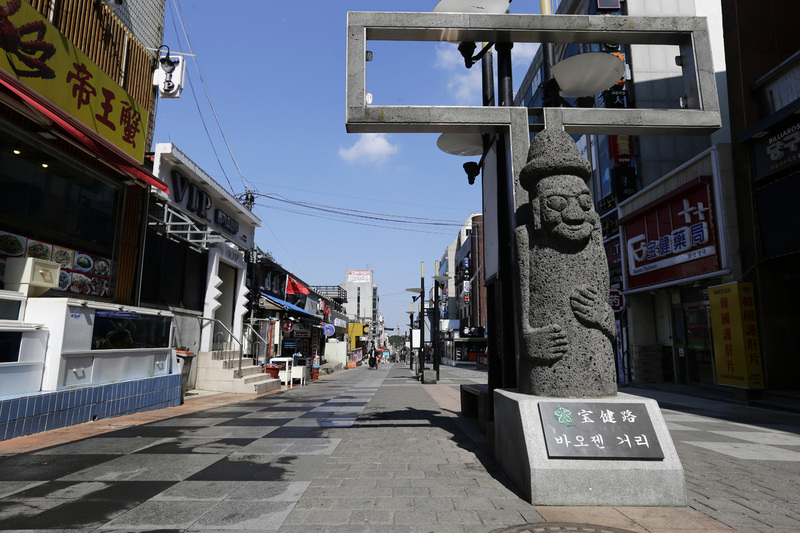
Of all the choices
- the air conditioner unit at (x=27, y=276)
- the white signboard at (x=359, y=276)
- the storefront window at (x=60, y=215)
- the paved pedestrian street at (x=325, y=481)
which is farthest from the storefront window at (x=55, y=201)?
the white signboard at (x=359, y=276)

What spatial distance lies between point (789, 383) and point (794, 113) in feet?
23.3

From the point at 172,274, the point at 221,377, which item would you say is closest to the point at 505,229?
the point at 221,377

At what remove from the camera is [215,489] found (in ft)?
13.9

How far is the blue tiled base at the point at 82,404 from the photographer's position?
6.43 meters

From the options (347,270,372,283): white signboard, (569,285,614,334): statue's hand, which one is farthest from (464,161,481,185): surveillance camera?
(347,270,372,283): white signboard

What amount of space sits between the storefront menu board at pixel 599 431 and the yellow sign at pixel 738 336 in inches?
420

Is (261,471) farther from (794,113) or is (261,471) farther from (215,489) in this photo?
(794,113)

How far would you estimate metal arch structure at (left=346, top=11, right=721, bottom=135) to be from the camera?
19.5 feet

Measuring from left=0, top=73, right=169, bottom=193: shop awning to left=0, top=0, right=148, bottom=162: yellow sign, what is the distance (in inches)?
30.3

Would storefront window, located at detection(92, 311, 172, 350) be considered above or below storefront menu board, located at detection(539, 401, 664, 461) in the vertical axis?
above

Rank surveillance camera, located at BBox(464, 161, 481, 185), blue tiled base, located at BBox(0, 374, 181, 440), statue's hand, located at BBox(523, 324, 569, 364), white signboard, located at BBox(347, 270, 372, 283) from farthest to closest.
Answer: white signboard, located at BBox(347, 270, 372, 283) < surveillance camera, located at BBox(464, 161, 481, 185) < blue tiled base, located at BBox(0, 374, 181, 440) < statue's hand, located at BBox(523, 324, 569, 364)

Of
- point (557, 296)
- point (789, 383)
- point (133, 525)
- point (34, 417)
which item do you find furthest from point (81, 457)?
point (789, 383)

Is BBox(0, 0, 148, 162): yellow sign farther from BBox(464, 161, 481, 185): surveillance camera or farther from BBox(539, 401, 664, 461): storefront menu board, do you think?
BBox(539, 401, 664, 461): storefront menu board

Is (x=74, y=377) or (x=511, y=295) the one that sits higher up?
(x=511, y=295)
